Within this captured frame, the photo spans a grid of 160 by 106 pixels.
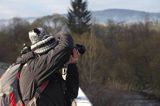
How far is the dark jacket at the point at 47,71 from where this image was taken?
312 centimetres

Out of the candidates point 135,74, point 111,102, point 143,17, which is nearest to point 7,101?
point 111,102

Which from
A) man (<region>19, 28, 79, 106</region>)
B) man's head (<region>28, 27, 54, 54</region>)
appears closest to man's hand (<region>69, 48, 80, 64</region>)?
man (<region>19, 28, 79, 106</region>)

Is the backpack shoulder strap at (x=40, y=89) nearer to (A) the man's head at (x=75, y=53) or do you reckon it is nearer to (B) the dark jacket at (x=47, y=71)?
(B) the dark jacket at (x=47, y=71)

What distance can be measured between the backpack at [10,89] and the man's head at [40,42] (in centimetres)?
17

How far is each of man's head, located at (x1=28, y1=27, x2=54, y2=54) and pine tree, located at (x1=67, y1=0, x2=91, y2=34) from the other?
202 feet

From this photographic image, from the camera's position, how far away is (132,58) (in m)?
60.5

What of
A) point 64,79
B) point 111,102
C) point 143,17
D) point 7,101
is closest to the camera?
point 7,101

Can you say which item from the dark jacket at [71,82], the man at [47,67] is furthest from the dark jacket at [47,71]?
the dark jacket at [71,82]

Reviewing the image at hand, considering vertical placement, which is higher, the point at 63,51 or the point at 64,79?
the point at 63,51

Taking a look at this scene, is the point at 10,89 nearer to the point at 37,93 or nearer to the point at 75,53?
the point at 37,93

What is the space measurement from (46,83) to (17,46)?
172 feet

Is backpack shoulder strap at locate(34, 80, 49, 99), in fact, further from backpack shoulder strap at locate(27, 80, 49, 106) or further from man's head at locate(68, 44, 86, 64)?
man's head at locate(68, 44, 86, 64)

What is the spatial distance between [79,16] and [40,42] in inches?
2580

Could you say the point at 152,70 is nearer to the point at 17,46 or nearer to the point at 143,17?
the point at 17,46
